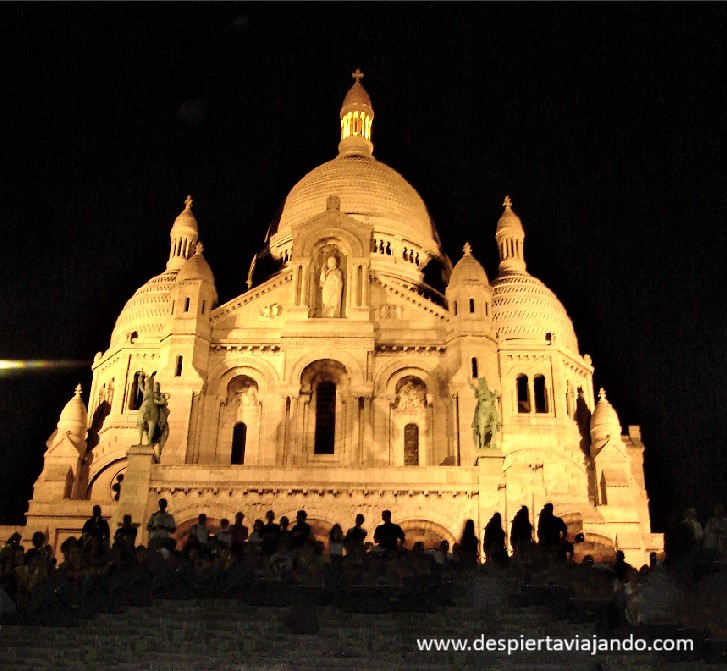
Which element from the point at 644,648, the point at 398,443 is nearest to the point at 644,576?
the point at 644,648

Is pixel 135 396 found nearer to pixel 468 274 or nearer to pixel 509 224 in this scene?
pixel 468 274

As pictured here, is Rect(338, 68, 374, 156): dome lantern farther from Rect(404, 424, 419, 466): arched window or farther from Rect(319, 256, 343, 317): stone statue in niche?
Rect(404, 424, 419, 466): arched window

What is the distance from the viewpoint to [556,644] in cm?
2103

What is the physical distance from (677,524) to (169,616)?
1089cm

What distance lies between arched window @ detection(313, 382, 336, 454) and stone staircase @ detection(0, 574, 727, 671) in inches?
865

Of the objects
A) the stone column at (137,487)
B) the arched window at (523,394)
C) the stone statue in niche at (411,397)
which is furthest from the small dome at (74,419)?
the arched window at (523,394)

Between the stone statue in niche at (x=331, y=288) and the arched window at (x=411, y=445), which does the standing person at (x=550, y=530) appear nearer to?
the arched window at (x=411, y=445)

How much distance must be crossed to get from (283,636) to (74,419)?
3498 cm

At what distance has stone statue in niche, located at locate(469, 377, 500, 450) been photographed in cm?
3919

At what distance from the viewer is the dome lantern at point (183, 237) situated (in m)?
61.4

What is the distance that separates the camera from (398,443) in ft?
149

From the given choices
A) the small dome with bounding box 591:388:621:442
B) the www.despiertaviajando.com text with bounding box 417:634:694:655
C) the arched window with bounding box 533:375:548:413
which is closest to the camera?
the www.despiertaviajando.com text with bounding box 417:634:694:655

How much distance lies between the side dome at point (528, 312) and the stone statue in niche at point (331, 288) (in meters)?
Answer: 10.5

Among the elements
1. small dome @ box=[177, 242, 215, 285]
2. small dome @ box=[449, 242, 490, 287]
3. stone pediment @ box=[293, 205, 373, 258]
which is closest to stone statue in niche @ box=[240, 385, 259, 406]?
small dome @ box=[177, 242, 215, 285]
